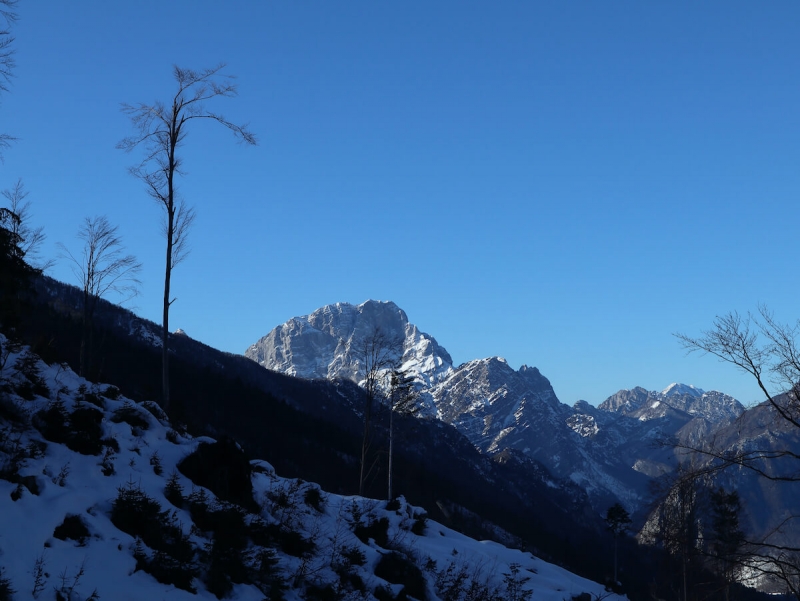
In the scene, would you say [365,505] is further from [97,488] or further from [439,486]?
[439,486]

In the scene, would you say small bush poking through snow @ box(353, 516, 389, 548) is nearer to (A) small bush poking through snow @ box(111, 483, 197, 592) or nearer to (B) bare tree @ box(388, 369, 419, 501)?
(A) small bush poking through snow @ box(111, 483, 197, 592)

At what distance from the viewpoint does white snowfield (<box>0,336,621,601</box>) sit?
328 inches

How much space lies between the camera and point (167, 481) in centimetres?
1198

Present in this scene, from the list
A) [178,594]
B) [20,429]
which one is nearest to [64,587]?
[178,594]

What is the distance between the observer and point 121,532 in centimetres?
969

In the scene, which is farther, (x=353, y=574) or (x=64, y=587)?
(x=353, y=574)

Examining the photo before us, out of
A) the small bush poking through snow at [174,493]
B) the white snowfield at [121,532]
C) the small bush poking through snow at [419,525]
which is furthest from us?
the small bush poking through snow at [419,525]

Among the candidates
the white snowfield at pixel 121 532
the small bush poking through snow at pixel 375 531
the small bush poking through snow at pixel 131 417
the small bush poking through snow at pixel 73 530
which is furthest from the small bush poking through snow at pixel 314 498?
the small bush poking through snow at pixel 73 530

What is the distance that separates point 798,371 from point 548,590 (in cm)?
852

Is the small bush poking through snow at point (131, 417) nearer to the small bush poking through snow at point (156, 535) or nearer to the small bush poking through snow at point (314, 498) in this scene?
the small bush poking through snow at point (156, 535)

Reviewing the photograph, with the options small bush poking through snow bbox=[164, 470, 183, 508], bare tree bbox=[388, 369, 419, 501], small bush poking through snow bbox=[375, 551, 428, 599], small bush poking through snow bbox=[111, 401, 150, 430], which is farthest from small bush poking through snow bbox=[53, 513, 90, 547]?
bare tree bbox=[388, 369, 419, 501]

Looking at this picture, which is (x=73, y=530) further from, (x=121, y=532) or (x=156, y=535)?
(x=156, y=535)

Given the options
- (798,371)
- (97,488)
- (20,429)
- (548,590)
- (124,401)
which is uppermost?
(798,371)

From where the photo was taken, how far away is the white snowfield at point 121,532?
834cm
